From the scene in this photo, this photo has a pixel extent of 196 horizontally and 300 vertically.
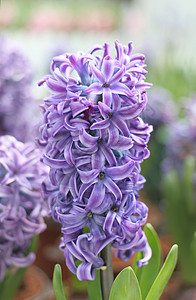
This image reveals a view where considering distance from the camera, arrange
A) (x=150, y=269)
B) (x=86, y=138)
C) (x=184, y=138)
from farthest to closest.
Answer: (x=184, y=138) < (x=150, y=269) < (x=86, y=138)

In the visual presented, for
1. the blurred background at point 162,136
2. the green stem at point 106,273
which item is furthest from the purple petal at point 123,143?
the blurred background at point 162,136

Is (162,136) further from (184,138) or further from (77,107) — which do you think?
(77,107)

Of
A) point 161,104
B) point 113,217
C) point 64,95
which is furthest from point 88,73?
point 161,104

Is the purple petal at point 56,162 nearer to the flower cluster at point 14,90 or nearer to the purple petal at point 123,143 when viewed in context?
the purple petal at point 123,143

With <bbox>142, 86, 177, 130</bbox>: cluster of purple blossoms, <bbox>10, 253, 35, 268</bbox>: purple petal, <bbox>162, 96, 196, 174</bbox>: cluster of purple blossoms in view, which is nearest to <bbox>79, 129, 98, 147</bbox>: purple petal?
<bbox>10, 253, 35, 268</bbox>: purple petal

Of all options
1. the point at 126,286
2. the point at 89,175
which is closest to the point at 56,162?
the point at 89,175

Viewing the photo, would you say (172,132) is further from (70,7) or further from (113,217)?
(70,7)

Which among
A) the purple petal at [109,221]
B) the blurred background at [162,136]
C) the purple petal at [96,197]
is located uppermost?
the purple petal at [96,197]

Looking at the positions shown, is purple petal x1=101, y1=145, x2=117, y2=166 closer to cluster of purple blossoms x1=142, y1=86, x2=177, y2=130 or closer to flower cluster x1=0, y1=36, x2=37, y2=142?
flower cluster x1=0, y1=36, x2=37, y2=142
